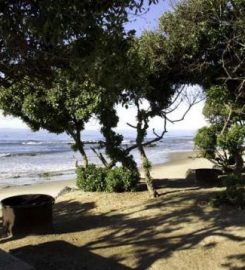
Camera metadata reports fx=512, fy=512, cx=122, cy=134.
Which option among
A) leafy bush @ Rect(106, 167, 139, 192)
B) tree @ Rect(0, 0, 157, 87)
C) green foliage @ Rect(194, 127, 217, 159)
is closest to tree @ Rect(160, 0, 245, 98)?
green foliage @ Rect(194, 127, 217, 159)

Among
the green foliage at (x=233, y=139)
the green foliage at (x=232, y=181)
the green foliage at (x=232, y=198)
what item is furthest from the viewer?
the green foliage at (x=233, y=139)

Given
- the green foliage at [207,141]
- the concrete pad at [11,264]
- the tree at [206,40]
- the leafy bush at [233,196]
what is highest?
the tree at [206,40]

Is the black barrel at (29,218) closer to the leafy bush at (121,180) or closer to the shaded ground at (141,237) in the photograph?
the shaded ground at (141,237)

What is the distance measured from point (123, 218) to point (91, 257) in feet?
8.30

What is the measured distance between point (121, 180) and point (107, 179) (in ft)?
1.21

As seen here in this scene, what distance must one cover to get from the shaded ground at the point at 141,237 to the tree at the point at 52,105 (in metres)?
2.26

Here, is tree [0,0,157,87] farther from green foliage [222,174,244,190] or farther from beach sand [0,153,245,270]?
green foliage [222,174,244,190]

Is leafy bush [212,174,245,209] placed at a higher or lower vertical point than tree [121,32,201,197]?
lower

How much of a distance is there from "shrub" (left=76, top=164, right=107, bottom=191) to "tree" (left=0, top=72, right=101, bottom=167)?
3.86ft

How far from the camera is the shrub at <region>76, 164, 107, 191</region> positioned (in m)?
13.1

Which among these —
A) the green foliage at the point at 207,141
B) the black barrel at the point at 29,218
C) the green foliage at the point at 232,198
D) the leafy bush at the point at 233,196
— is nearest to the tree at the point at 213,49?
the green foliage at the point at 207,141

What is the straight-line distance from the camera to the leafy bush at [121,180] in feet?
41.3

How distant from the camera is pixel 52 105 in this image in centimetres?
1241

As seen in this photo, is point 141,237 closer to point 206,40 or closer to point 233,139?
point 233,139
